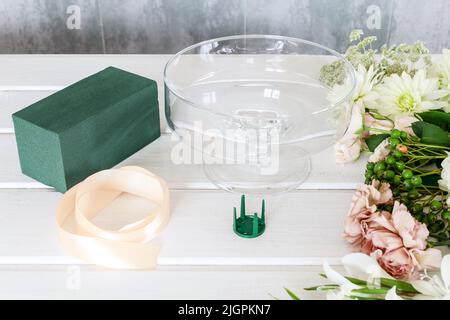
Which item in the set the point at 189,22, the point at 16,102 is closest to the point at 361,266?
the point at 16,102

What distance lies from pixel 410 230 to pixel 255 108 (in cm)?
34

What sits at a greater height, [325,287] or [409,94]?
[409,94]

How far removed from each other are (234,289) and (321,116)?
0.23 metres

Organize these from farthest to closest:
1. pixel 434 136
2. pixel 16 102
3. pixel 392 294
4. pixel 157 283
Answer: pixel 16 102, pixel 434 136, pixel 157 283, pixel 392 294

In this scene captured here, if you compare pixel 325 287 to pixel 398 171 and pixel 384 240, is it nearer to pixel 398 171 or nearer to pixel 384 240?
pixel 384 240

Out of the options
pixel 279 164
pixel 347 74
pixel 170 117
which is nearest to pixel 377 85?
pixel 347 74

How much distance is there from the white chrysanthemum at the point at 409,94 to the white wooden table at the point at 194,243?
10 cm

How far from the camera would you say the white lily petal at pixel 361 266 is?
71cm

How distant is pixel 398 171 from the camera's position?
31.9 inches

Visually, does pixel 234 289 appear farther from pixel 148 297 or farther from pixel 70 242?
pixel 70 242

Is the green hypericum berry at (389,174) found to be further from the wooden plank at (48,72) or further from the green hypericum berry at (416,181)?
the wooden plank at (48,72)

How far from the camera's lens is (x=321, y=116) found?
0.80m

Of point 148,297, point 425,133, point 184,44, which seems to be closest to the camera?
point 148,297

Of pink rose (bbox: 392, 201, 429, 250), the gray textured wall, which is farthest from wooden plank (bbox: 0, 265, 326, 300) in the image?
the gray textured wall
